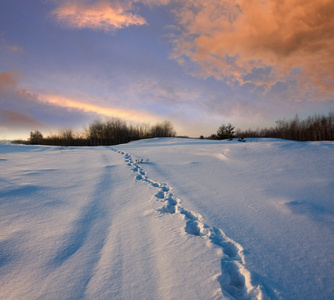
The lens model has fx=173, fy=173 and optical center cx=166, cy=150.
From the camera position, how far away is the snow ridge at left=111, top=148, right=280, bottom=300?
90cm

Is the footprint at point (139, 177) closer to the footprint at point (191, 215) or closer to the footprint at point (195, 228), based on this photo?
the footprint at point (191, 215)

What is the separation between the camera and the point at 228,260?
110cm

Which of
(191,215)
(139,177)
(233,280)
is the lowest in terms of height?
(233,280)

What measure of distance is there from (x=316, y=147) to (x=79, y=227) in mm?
4315

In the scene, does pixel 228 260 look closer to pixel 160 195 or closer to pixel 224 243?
pixel 224 243

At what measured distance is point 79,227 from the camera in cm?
148

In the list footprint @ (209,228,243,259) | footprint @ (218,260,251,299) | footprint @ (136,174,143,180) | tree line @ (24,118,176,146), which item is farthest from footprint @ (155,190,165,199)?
tree line @ (24,118,176,146)

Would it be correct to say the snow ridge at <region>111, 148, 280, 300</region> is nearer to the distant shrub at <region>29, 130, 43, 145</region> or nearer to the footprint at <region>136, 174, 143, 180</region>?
the footprint at <region>136, 174, 143, 180</region>

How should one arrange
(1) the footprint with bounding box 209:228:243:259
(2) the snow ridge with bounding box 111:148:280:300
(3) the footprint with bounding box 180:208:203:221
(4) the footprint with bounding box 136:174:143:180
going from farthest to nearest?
(4) the footprint with bounding box 136:174:143:180 < (3) the footprint with bounding box 180:208:203:221 < (1) the footprint with bounding box 209:228:243:259 < (2) the snow ridge with bounding box 111:148:280:300

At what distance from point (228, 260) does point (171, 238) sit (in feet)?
1.38

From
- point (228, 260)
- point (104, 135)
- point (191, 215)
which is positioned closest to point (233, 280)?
point (228, 260)

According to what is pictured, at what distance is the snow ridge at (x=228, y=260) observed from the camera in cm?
90

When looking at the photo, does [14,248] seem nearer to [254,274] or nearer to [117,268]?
[117,268]

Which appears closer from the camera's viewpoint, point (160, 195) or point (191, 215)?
point (191, 215)
